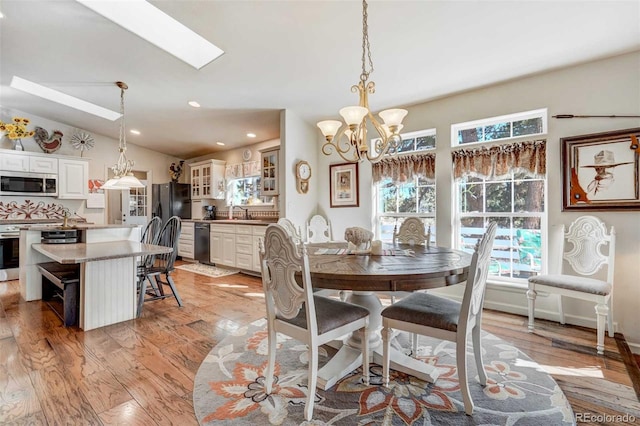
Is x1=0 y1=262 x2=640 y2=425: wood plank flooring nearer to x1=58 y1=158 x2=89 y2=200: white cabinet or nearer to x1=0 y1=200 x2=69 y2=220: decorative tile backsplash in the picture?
x1=0 y1=200 x2=69 y2=220: decorative tile backsplash

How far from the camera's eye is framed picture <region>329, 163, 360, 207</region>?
175 inches

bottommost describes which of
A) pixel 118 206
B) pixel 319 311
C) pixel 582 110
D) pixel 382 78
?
pixel 319 311

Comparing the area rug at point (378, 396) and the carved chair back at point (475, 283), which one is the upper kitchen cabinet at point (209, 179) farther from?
the carved chair back at point (475, 283)

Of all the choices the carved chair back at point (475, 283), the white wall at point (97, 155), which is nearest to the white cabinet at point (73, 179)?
the white wall at point (97, 155)

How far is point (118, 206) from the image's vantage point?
271 inches

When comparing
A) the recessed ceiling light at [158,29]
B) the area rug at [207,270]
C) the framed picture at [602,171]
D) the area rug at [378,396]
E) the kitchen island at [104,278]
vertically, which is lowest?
the area rug at [378,396]

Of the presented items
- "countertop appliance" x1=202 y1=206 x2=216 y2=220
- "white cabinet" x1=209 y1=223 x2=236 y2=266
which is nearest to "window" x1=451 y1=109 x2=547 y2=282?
"white cabinet" x1=209 y1=223 x2=236 y2=266

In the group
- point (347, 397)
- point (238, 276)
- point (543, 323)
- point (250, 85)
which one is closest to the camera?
point (347, 397)

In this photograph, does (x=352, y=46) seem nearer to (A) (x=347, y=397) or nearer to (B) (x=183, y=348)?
(A) (x=347, y=397)

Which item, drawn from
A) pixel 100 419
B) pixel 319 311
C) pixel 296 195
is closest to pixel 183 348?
pixel 100 419

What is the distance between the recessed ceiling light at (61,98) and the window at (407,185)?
4791 mm

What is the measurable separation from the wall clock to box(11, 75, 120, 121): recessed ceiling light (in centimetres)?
352

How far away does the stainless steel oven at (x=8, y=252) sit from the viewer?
15.6 feet

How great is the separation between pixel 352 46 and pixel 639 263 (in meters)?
3.19
